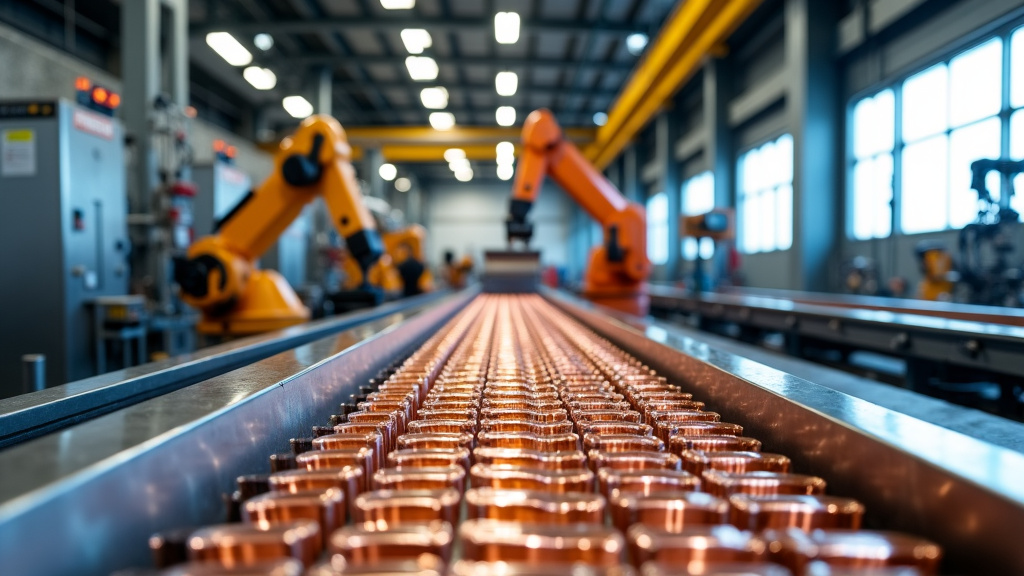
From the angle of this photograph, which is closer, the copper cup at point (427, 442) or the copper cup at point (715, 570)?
the copper cup at point (715, 570)

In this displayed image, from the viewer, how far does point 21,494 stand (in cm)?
48

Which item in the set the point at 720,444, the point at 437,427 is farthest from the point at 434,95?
the point at 720,444

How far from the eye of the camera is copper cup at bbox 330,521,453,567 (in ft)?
1.65

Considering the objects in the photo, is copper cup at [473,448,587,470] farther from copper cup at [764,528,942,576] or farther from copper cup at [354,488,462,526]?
copper cup at [764,528,942,576]

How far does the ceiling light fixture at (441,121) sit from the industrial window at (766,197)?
629 centimetres

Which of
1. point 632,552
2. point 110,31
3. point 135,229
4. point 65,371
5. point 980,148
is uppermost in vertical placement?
point 110,31

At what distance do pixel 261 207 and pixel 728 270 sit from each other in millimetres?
7446

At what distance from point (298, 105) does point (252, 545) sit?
11.8 meters

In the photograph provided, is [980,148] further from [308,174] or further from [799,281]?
[308,174]

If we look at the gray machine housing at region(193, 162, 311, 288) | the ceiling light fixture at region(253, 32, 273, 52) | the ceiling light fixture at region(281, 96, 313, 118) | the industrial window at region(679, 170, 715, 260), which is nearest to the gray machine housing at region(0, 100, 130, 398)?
the gray machine housing at region(193, 162, 311, 288)

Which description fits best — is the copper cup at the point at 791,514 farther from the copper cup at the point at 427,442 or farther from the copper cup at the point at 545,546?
the copper cup at the point at 427,442

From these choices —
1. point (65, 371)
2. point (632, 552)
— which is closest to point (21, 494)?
point (632, 552)

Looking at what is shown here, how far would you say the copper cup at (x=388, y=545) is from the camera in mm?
503

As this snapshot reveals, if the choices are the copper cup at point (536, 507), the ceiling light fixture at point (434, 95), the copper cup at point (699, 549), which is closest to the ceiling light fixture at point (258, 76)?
the ceiling light fixture at point (434, 95)
